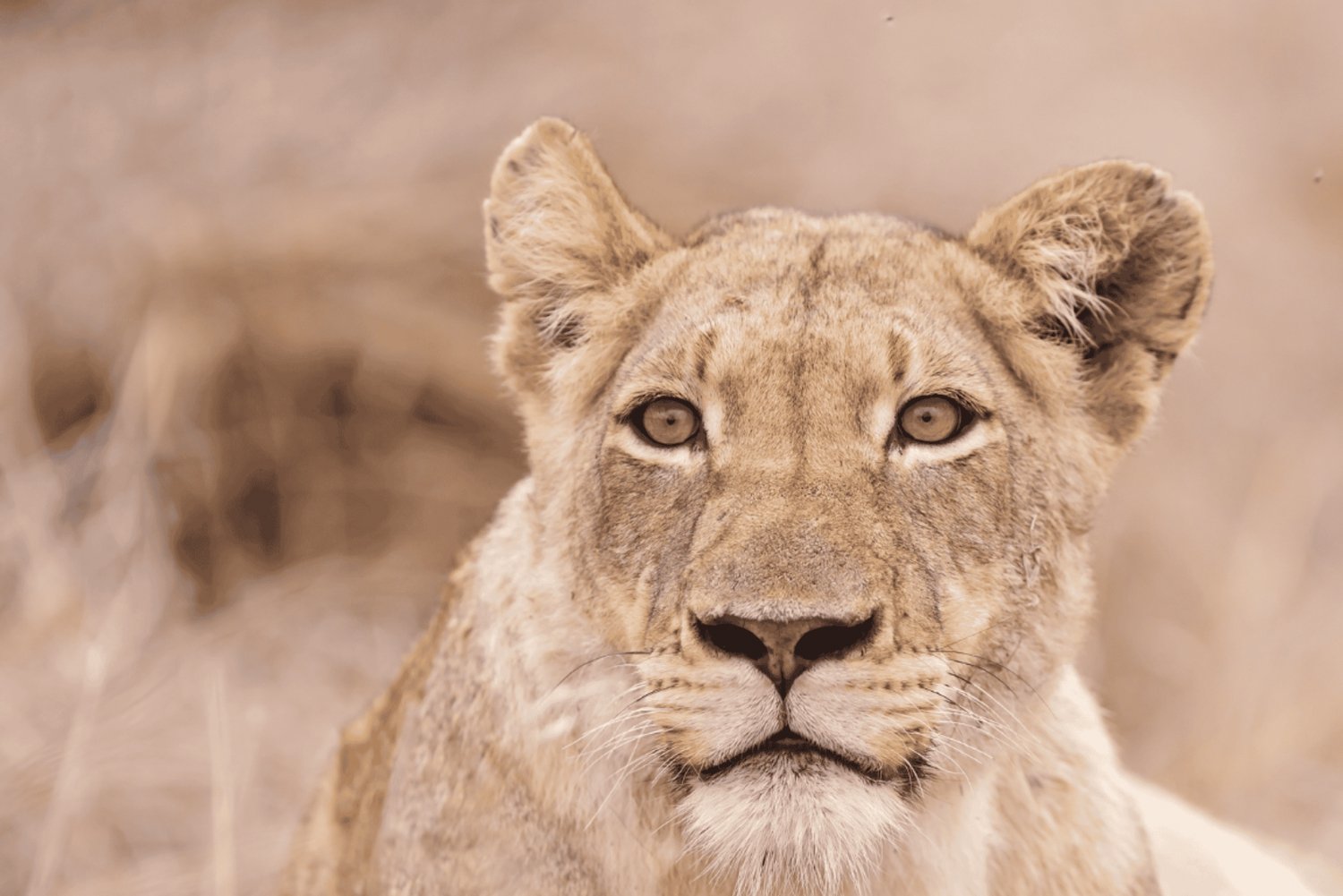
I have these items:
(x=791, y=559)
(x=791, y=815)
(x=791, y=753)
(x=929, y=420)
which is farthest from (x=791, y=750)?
(x=929, y=420)

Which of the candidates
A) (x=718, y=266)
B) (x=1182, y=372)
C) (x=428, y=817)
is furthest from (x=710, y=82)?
(x=428, y=817)

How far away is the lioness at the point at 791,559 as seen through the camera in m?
2.89

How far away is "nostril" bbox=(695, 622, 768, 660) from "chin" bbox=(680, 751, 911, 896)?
0.67 ft

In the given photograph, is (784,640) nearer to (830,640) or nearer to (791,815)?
(830,640)

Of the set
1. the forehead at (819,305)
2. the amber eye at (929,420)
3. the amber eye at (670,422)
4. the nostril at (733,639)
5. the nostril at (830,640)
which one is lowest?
the nostril at (733,639)

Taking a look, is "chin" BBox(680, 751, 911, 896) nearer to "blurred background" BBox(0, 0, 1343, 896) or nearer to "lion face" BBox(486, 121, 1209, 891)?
"lion face" BBox(486, 121, 1209, 891)

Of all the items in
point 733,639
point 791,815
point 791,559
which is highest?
point 791,559

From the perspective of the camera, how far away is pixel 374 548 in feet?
28.7

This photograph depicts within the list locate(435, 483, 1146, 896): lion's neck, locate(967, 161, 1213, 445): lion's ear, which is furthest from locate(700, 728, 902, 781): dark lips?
locate(967, 161, 1213, 445): lion's ear

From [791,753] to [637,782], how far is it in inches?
21.9

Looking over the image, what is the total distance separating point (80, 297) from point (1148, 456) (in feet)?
21.3

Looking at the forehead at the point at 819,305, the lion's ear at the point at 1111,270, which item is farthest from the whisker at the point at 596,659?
the lion's ear at the point at 1111,270

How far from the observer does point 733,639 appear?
111 inches

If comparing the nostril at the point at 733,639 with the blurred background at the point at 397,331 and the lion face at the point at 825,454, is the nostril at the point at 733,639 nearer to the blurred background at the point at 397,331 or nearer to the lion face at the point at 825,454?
the lion face at the point at 825,454
